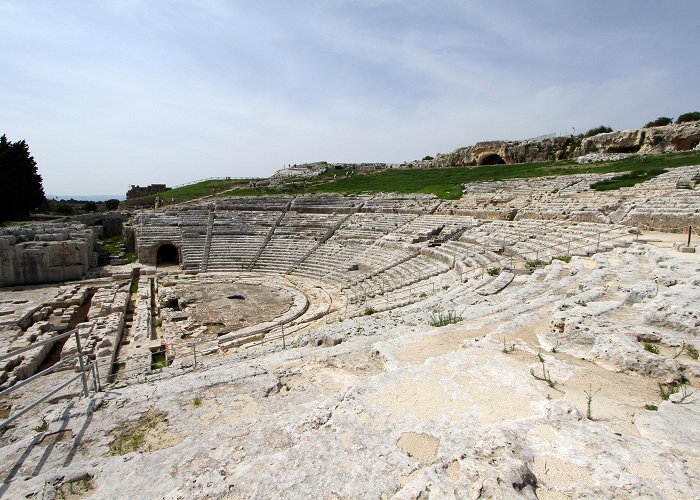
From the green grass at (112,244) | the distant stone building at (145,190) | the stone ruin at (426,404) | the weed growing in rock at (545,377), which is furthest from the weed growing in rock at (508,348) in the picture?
the distant stone building at (145,190)

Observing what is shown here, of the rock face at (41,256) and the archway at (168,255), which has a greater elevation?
the rock face at (41,256)

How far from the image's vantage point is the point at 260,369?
17.4ft

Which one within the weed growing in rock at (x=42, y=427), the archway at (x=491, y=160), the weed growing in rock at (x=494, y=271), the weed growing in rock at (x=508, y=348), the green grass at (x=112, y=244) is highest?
the archway at (x=491, y=160)

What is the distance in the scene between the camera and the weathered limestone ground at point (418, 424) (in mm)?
2725

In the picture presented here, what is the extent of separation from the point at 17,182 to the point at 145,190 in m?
18.7

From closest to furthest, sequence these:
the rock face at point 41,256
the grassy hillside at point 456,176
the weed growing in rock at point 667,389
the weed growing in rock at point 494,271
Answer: the weed growing in rock at point 667,389 → the weed growing in rock at point 494,271 → the rock face at point 41,256 → the grassy hillside at point 456,176

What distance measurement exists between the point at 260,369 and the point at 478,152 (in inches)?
1733

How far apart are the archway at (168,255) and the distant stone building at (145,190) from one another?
24077 millimetres

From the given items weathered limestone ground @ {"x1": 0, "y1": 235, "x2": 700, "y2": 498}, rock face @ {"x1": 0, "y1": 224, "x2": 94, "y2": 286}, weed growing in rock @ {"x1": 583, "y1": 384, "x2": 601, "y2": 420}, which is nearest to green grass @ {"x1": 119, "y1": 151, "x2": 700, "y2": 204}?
rock face @ {"x1": 0, "y1": 224, "x2": 94, "y2": 286}

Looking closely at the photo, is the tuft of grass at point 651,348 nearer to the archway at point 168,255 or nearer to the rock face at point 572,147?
the archway at point 168,255

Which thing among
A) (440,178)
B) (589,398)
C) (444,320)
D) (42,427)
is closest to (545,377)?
(589,398)

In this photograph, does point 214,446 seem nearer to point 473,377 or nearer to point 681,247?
point 473,377

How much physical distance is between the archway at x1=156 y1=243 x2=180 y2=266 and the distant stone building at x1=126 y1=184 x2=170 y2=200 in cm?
2408

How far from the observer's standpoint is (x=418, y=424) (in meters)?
3.41
